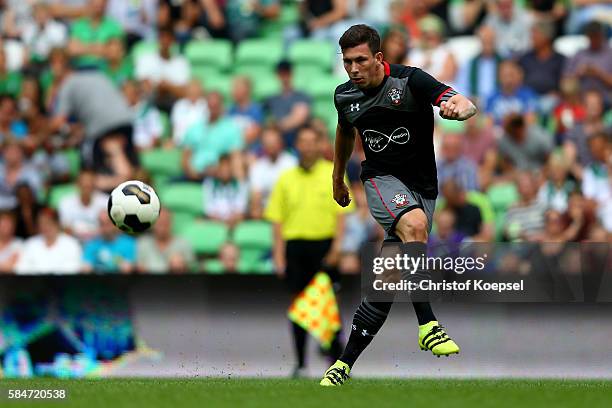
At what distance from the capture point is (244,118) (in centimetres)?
1564

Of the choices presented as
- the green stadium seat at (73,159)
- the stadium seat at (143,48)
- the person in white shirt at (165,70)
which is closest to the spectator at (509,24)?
the person in white shirt at (165,70)

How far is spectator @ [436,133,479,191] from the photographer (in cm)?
1388

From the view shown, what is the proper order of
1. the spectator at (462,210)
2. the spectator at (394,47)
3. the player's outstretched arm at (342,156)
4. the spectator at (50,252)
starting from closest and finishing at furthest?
the player's outstretched arm at (342,156), the spectator at (462,210), the spectator at (394,47), the spectator at (50,252)

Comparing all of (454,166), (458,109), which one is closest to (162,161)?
(454,166)

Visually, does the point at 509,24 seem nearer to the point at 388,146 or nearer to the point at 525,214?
the point at 525,214

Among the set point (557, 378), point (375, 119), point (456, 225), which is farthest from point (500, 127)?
point (375, 119)

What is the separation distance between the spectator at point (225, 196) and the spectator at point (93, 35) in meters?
2.77

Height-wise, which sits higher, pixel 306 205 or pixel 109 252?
pixel 306 205

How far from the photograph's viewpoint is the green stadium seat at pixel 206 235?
14.4m

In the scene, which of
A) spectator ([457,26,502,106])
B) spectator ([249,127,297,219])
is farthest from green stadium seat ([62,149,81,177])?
spectator ([457,26,502,106])

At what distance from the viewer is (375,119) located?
8336mm

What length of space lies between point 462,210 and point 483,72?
3.02m

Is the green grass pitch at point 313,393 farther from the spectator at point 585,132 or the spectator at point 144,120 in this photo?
the spectator at point 144,120

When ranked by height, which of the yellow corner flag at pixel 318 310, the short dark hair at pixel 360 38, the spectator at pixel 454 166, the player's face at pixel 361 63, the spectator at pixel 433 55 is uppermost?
the short dark hair at pixel 360 38
